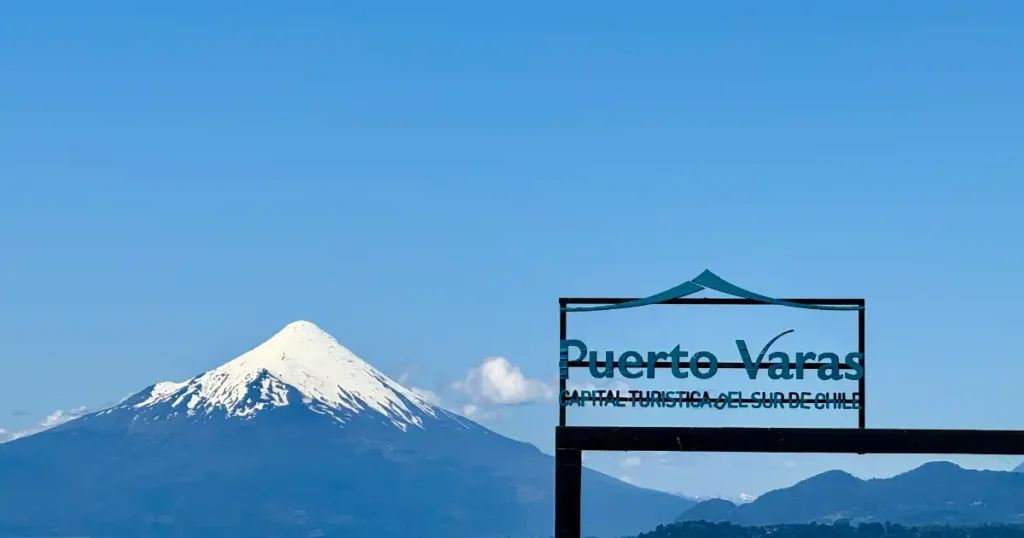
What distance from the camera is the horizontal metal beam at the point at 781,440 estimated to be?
117 feet

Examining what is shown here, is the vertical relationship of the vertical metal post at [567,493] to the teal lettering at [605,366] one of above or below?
below

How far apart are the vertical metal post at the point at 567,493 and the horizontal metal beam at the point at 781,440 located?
25 cm

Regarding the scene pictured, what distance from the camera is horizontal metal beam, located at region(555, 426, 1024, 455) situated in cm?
3581

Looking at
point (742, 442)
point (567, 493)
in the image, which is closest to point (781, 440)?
point (742, 442)

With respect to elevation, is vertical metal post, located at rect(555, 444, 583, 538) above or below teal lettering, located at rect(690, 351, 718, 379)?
below

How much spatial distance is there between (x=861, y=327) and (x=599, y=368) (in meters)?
5.52

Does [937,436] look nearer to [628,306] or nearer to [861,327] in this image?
[861,327]

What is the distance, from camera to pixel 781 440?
3591 centimetres

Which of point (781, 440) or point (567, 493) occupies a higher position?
point (781, 440)

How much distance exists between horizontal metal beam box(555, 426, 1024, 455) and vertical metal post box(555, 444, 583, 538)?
249mm

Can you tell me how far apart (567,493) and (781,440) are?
14.7 ft

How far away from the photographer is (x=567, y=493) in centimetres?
3559

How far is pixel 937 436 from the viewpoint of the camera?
35.9 meters

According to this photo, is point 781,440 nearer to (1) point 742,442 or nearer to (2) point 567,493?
(1) point 742,442
